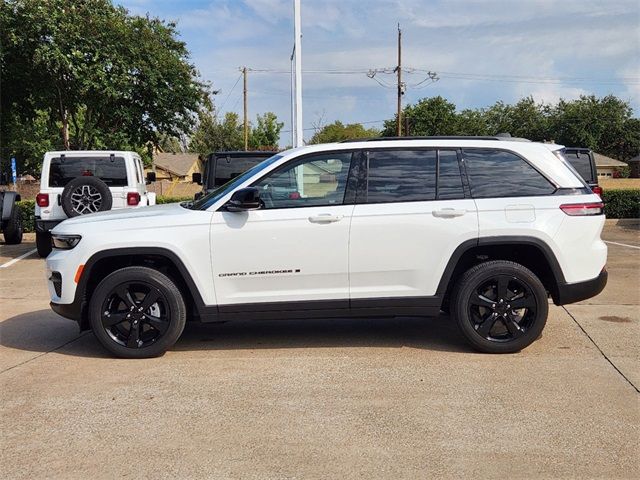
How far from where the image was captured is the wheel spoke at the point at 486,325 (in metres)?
5.18

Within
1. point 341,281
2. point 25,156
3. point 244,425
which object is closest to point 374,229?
point 341,281

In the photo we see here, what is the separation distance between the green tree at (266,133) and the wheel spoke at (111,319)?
5619 cm

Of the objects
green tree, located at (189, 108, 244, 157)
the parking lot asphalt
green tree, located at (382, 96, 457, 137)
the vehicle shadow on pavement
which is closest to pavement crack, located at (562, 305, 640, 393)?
the parking lot asphalt

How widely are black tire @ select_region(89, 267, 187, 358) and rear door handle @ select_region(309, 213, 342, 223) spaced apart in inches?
50.6

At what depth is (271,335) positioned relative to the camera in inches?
234

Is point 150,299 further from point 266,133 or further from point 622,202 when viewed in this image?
point 266,133

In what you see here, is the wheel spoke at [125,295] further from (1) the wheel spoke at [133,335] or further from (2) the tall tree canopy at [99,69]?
(2) the tall tree canopy at [99,69]

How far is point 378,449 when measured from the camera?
3.51 m

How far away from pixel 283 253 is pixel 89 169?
7.90 metres

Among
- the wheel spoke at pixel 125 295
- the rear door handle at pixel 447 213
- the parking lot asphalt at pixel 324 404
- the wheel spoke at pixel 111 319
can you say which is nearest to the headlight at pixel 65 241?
the wheel spoke at pixel 125 295

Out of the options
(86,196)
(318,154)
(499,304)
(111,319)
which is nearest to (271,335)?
(111,319)

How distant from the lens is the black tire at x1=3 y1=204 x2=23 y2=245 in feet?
45.0

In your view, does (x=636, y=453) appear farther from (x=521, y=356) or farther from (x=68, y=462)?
(x=68, y=462)

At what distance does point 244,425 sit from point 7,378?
86.5 inches
